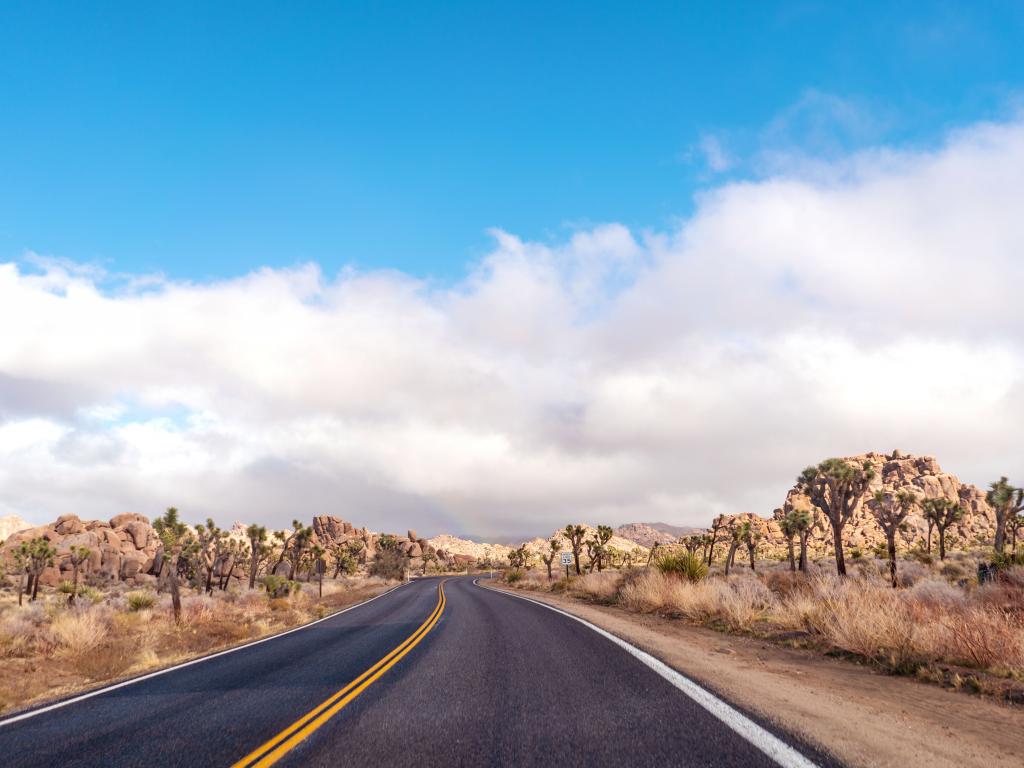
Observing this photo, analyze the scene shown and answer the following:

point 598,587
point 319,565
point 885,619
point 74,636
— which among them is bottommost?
point 319,565

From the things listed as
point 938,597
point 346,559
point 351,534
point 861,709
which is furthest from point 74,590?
point 351,534

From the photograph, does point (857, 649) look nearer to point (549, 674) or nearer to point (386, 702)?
point (549, 674)

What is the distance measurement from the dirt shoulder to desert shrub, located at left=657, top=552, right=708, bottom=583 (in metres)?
11.1

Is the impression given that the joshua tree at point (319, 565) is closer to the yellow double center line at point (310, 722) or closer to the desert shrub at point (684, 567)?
the desert shrub at point (684, 567)

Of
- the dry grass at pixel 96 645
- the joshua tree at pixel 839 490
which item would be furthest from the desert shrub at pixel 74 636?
the joshua tree at pixel 839 490

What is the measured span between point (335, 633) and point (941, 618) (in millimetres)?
15337

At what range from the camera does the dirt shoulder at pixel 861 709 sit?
5023 mm

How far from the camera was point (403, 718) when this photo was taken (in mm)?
6359

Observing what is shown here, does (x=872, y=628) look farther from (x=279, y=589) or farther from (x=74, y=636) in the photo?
(x=279, y=589)

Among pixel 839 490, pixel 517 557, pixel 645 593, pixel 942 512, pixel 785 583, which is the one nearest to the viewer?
pixel 645 593

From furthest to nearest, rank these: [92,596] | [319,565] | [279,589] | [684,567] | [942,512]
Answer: [319,565], [942,512], [279,589], [92,596], [684,567]

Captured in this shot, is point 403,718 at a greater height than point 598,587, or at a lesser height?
greater

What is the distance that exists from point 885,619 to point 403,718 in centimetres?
854

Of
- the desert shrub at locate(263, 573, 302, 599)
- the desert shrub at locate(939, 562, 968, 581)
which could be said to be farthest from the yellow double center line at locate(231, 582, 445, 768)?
the desert shrub at locate(939, 562, 968, 581)
